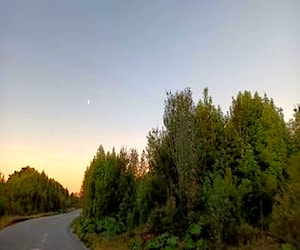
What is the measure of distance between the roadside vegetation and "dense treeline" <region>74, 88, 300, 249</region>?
83.5ft

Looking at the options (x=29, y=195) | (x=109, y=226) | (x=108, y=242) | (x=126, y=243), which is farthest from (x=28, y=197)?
(x=126, y=243)

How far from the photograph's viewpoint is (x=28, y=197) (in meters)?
58.4

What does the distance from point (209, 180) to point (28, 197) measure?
4707 centimetres

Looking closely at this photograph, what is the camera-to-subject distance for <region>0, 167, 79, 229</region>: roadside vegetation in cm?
4869

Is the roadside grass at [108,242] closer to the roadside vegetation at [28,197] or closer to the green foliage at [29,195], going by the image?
the roadside vegetation at [28,197]

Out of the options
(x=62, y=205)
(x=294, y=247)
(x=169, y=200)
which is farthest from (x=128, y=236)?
(x=62, y=205)

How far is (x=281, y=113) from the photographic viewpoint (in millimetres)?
23906

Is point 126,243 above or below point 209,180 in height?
below

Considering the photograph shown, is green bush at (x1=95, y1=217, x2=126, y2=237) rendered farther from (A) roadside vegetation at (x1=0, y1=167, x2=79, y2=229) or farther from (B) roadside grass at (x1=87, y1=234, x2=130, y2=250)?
(A) roadside vegetation at (x1=0, y1=167, x2=79, y2=229)

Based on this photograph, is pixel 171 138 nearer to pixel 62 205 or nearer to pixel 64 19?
pixel 64 19

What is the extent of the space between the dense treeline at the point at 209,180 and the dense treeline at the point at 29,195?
28096 mm

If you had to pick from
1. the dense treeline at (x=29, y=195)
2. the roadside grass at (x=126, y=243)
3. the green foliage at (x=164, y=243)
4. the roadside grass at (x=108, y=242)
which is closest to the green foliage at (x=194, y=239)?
the roadside grass at (x=126, y=243)

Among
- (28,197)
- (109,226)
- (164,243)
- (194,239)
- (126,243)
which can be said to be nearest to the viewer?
(194,239)

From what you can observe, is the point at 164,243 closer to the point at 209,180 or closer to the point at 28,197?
the point at 209,180
